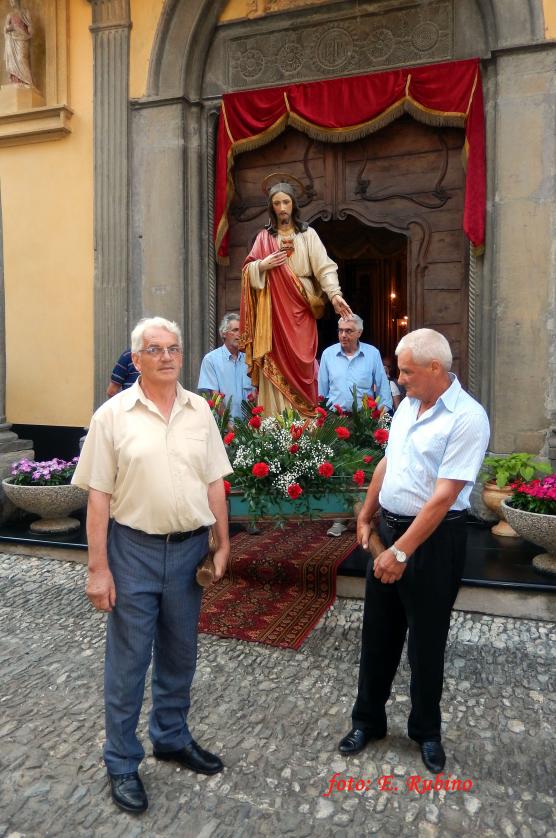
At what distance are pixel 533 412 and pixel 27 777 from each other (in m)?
5.13

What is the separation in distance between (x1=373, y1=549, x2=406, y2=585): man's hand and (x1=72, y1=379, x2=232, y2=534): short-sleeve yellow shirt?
2.32 feet

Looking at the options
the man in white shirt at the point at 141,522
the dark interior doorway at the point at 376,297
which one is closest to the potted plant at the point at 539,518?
the man in white shirt at the point at 141,522

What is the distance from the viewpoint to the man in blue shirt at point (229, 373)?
20.6 ft

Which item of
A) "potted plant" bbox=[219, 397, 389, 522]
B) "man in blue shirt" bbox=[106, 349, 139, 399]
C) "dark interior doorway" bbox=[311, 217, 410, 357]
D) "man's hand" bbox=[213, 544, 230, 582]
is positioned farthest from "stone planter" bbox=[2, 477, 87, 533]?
"dark interior doorway" bbox=[311, 217, 410, 357]

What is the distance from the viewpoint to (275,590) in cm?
468

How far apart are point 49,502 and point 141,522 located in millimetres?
3687

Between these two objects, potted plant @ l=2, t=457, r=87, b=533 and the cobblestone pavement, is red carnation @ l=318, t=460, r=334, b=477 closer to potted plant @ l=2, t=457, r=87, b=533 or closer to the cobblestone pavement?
the cobblestone pavement

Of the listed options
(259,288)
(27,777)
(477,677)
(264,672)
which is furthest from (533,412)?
(27,777)

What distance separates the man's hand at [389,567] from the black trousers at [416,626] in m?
0.07

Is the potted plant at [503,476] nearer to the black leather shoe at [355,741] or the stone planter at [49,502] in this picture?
the black leather shoe at [355,741]

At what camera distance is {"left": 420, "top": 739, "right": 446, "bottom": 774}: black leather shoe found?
9.05 feet

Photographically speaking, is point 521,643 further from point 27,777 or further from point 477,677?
point 27,777

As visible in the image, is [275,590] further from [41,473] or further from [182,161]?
[182,161]

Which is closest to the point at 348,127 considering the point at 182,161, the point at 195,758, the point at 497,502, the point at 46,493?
the point at 182,161
